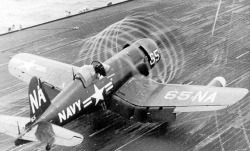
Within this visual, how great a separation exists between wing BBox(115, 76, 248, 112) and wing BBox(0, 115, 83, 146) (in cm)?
488

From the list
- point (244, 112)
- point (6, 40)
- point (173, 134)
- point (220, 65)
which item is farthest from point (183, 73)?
point (6, 40)

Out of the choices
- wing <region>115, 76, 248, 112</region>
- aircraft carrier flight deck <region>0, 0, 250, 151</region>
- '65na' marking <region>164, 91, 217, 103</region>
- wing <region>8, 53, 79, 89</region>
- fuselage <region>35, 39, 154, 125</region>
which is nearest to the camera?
fuselage <region>35, 39, 154, 125</region>

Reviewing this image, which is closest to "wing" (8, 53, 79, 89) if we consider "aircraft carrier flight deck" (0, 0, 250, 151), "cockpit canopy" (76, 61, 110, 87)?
"aircraft carrier flight deck" (0, 0, 250, 151)

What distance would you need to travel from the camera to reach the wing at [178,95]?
15.1 metres

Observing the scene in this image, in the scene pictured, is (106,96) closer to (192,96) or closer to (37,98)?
(192,96)

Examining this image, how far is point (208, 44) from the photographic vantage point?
27.7m

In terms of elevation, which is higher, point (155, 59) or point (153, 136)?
point (155, 59)

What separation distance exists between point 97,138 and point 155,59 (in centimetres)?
650

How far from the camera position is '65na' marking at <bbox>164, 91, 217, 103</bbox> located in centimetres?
1555

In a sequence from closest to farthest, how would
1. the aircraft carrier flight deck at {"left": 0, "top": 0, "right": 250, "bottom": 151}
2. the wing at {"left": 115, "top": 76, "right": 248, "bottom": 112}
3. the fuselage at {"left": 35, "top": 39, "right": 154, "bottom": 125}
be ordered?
the fuselage at {"left": 35, "top": 39, "right": 154, "bottom": 125}
the wing at {"left": 115, "top": 76, "right": 248, "bottom": 112}
the aircraft carrier flight deck at {"left": 0, "top": 0, "right": 250, "bottom": 151}

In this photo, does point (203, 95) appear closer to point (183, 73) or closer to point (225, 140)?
point (225, 140)

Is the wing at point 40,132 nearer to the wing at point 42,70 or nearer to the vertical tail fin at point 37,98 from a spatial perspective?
the vertical tail fin at point 37,98

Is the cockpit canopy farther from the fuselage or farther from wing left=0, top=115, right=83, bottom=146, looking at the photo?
wing left=0, top=115, right=83, bottom=146

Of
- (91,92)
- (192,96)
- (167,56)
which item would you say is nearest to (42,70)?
(91,92)
